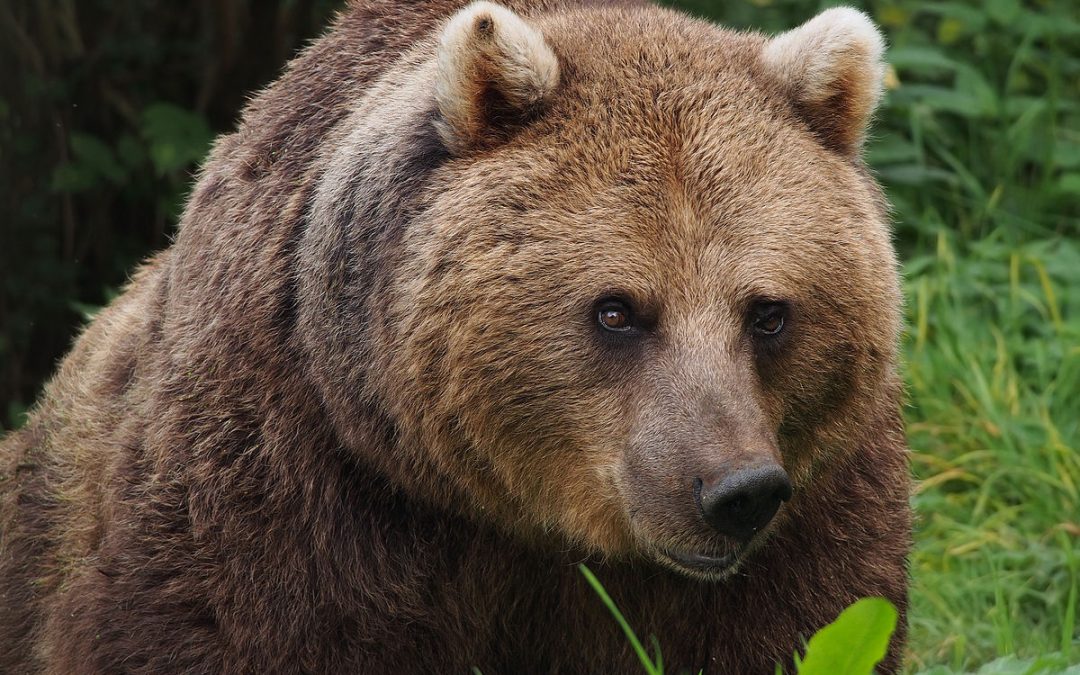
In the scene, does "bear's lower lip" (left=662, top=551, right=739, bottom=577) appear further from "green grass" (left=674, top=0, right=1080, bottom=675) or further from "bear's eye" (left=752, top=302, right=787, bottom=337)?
"green grass" (left=674, top=0, right=1080, bottom=675)

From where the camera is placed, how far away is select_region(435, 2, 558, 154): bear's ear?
4375 mm

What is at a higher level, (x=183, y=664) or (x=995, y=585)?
(x=183, y=664)

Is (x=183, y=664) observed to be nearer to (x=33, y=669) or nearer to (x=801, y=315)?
(x=33, y=669)

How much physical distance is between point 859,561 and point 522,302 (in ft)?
4.88

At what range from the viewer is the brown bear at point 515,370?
4340 mm

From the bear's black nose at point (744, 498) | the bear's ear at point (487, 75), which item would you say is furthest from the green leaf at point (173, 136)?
the bear's black nose at point (744, 498)

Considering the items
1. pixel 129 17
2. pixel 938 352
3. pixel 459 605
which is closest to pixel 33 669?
pixel 459 605

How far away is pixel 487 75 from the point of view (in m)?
4.45

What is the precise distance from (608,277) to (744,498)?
2.30 feet

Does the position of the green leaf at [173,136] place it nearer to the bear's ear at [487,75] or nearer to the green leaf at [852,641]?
the bear's ear at [487,75]

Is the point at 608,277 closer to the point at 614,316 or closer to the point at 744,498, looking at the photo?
the point at 614,316

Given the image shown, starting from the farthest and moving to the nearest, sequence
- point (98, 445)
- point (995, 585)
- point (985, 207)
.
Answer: point (985, 207), point (995, 585), point (98, 445)

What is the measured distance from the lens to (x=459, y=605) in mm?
4855

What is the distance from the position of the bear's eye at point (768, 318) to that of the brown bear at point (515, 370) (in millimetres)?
11
